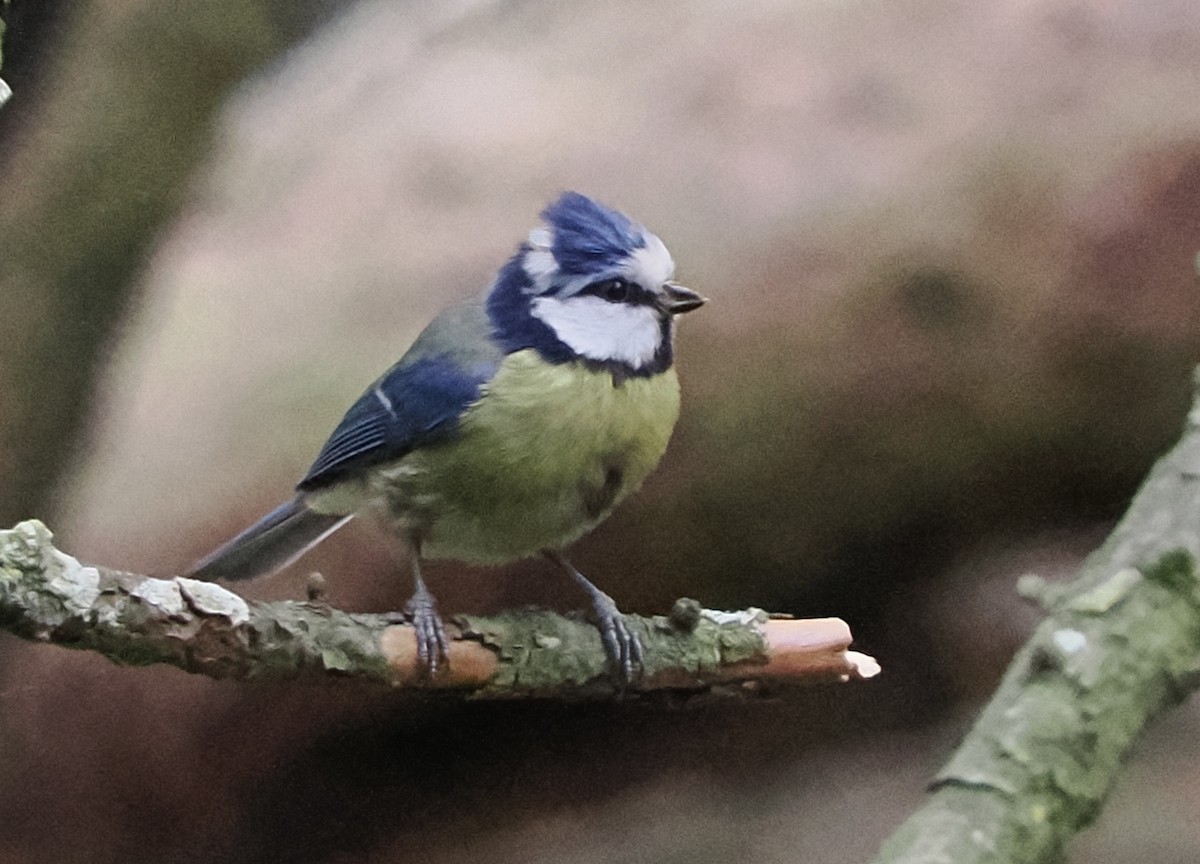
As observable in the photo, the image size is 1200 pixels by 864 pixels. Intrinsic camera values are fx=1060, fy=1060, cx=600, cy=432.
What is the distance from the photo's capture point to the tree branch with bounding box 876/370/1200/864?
566mm

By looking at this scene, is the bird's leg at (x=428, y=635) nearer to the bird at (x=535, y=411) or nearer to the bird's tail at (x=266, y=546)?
the bird at (x=535, y=411)

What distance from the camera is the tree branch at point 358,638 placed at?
50 centimetres

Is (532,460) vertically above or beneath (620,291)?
beneath

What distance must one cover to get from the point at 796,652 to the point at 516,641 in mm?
219

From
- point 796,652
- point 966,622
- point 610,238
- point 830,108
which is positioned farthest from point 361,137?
point 966,622

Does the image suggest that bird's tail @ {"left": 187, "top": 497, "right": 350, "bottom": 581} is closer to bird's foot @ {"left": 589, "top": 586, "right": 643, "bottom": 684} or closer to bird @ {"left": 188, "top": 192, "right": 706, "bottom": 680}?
bird @ {"left": 188, "top": 192, "right": 706, "bottom": 680}

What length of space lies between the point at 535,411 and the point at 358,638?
0.66ft

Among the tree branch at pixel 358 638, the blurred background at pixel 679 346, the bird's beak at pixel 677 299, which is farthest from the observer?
the blurred background at pixel 679 346

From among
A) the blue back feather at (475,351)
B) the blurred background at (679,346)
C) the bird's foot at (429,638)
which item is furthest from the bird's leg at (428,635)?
the blurred background at (679,346)

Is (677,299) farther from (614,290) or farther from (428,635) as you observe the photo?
(428,635)

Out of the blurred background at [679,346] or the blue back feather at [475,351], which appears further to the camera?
the blurred background at [679,346]

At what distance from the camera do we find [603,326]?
2.59 feet

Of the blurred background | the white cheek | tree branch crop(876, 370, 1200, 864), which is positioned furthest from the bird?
tree branch crop(876, 370, 1200, 864)

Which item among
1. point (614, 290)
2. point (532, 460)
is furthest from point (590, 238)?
point (532, 460)
